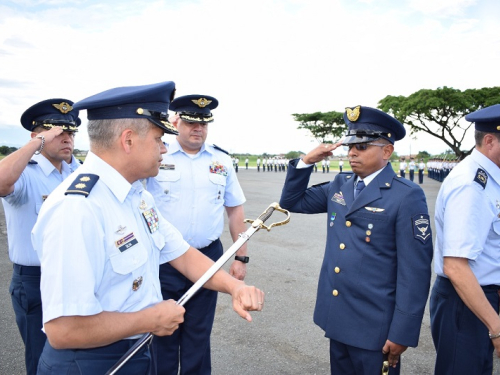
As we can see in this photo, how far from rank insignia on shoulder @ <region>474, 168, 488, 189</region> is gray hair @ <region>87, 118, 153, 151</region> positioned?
74.7 inches

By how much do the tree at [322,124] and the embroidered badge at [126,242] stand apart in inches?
2245

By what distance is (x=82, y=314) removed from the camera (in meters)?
1.44

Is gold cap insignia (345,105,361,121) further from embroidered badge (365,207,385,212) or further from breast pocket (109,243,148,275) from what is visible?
breast pocket (109,243,148,275)

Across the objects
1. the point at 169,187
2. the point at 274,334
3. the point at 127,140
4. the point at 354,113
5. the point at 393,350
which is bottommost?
the point at 274,334

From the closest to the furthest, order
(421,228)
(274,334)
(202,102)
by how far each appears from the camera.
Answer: (421,228)
(202,102)
(274,334)

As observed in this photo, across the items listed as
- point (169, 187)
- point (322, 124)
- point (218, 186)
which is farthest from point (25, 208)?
point (322, 124)

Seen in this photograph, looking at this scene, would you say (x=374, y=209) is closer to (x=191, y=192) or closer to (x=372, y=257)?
(x=372, y=257)

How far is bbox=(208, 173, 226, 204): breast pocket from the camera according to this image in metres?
3.46

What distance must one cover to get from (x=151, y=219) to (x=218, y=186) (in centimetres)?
160

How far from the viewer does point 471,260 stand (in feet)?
7.76

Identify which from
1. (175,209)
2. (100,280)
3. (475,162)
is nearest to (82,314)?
(100,280)

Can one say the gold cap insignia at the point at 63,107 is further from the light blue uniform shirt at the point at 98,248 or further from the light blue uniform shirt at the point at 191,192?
the light blue uniform shirt at the point at 98,248

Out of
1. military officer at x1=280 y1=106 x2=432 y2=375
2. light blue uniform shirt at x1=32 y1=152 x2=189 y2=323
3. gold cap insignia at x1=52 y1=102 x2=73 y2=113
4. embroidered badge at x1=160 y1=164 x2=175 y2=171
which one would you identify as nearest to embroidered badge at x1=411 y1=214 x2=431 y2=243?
military officer at x1=280 y1=106 x2=432 y2=375

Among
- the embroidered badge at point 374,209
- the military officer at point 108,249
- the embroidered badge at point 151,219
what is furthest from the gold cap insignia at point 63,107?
the embroidered badge at point 374,209
